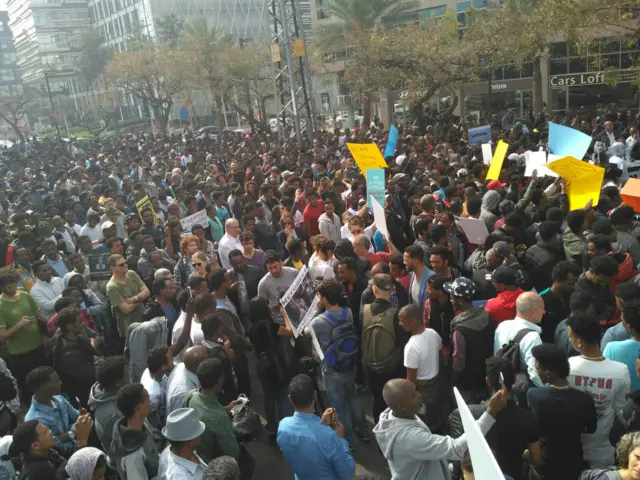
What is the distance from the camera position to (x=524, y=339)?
13.2ft

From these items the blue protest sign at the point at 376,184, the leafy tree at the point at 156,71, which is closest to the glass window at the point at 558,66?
the leafy tree at the point at 156,71

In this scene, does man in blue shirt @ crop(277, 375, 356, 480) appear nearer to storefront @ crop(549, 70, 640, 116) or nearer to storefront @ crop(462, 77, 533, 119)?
storefront @ crop(549, 70, 640, 116)

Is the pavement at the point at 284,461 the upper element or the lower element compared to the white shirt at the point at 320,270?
lower

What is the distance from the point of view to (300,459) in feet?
11.2

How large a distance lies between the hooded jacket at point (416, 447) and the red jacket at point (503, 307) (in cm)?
159

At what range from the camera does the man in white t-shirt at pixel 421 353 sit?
4.33m

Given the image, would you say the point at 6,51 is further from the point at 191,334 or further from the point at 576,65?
the point at 191,334

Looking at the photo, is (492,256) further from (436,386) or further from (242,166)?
(242,166)

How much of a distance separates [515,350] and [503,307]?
2.28 ft

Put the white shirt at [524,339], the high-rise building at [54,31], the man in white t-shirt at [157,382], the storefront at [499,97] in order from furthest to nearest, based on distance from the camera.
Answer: the high-rise building at [54,31] < the storefront at [499,97] < the man in white t-shirt at [157,382] < the white shirt at [524,339]

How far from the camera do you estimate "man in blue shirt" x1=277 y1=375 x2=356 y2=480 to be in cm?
339

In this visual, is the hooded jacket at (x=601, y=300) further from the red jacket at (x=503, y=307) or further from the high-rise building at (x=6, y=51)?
the high-rise building at (x=6, y=51)

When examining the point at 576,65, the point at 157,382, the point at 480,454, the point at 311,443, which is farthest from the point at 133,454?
the point at 576,65

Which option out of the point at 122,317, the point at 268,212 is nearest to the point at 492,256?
the point at 122,317
